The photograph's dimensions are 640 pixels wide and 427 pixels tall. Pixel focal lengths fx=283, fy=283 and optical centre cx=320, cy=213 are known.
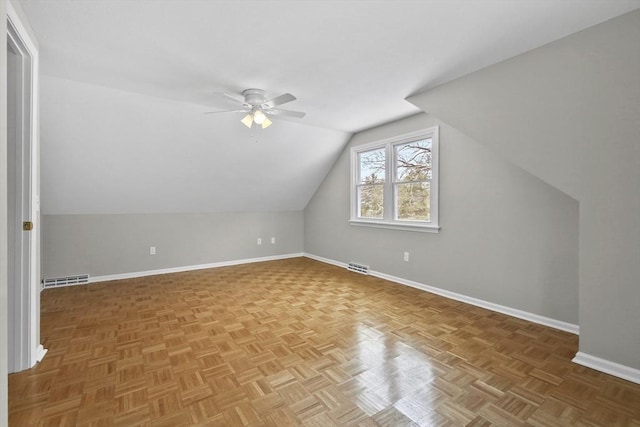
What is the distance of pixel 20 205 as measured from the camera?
1.90 metres

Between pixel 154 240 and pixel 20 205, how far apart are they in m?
2.76

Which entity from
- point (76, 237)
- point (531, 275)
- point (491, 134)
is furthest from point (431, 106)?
point (76, 237)

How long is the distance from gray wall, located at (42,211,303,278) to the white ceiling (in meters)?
0.64

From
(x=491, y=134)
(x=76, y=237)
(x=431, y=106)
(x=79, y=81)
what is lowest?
(x=76, y=237)

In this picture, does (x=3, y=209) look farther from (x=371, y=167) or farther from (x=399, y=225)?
(x=371, y=167)

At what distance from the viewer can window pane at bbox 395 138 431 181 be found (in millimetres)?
3732

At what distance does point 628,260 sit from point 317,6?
2.58 m

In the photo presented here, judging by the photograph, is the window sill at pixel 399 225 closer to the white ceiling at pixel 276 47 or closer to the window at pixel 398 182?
the window at pixel 398 182

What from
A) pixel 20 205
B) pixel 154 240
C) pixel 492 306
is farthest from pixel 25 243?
pixel 492 306

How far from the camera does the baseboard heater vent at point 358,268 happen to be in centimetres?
453

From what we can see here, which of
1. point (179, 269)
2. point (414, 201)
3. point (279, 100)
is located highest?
point (279, 100)

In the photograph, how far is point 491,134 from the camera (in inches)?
98.3

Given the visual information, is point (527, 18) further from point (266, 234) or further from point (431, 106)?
point (266, 234)

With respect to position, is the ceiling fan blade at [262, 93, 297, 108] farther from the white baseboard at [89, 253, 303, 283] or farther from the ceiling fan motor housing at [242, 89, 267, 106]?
the white baseboard at [89, 253, 303, 283]
